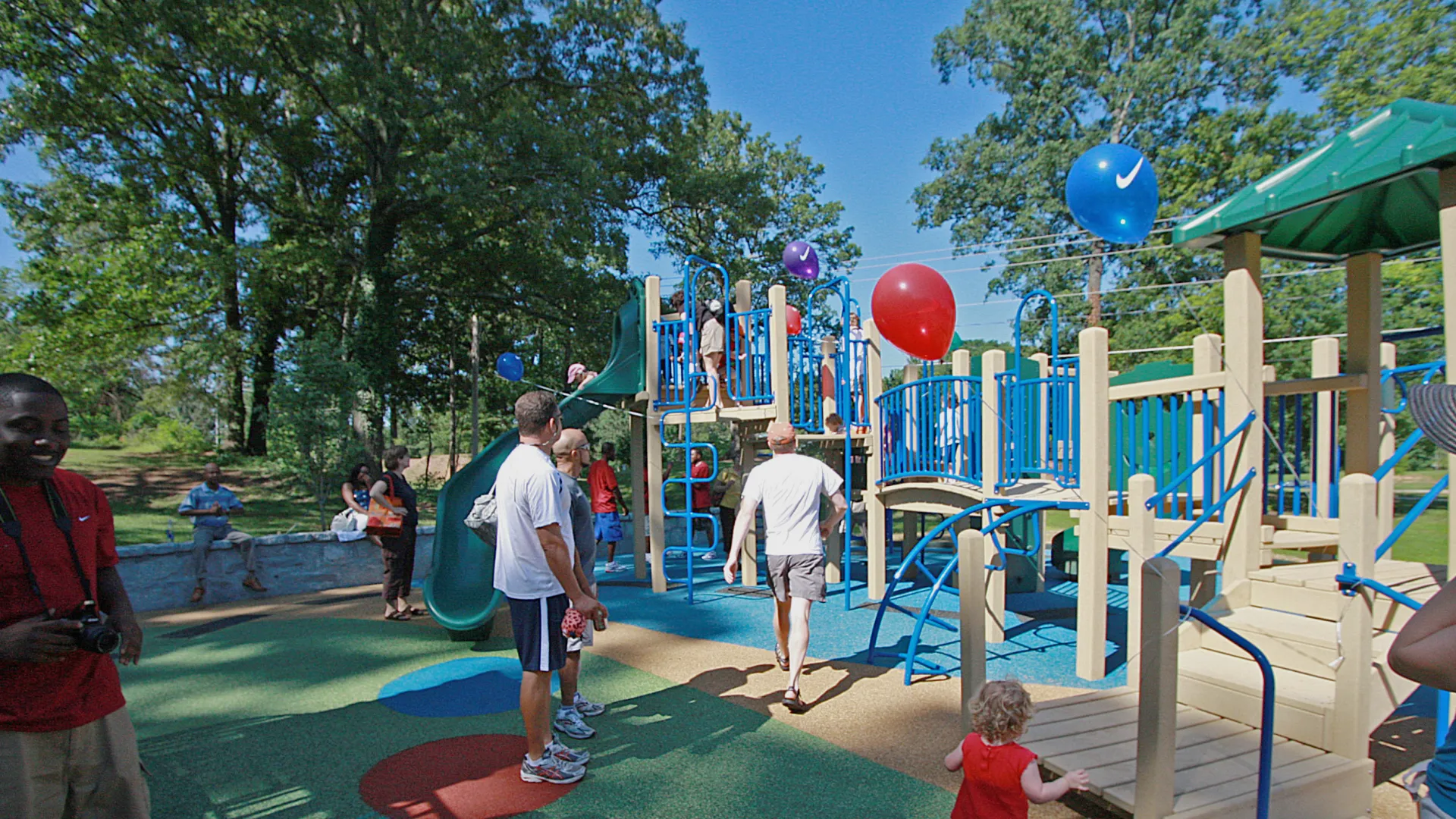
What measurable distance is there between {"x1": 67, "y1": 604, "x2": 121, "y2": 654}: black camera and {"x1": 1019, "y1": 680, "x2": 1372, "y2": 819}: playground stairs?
3369 mm

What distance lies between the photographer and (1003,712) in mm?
2469

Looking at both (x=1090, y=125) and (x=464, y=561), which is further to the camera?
(x=1090, y=125)

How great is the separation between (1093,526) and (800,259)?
5.79m

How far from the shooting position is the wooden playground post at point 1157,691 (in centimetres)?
271

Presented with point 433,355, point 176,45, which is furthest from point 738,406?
point 433,355

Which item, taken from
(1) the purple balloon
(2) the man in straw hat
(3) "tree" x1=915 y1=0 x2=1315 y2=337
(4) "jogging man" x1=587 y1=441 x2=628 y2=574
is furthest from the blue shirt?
(3) "tree" x1=915 y1=0 x2=1315 y2=337

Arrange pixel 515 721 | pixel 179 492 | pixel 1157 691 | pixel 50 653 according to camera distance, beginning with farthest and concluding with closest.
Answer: pixel 179 492, pixel 515 721, pixel 1157 691, pixel 50 653

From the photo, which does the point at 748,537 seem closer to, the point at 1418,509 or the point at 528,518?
the point at 528,518

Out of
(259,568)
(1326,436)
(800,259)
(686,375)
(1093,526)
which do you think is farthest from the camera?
(800,259)

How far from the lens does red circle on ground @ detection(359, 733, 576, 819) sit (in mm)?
3490

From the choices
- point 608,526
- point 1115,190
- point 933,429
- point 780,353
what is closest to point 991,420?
point 933,429

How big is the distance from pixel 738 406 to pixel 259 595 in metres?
5.64

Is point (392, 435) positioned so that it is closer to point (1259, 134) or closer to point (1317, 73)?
point (1259, 134)

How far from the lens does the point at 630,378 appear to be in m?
9.27
